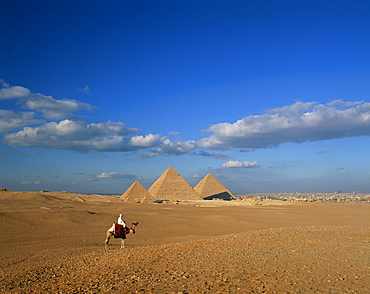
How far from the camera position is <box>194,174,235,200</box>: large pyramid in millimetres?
65312

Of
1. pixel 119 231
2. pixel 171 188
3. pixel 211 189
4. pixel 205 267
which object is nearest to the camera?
pixel 205 267

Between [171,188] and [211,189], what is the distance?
12.8 m

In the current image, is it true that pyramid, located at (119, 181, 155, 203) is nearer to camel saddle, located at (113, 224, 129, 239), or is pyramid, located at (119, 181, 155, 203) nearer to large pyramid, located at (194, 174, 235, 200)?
large pyramid, located at (194, 174, 235, 200)

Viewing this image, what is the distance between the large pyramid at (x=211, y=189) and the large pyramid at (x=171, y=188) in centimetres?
767

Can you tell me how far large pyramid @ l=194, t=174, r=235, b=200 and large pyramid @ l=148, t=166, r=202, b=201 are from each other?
25.2 ft

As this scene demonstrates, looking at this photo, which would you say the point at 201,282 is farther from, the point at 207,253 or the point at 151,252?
the point at 151,252

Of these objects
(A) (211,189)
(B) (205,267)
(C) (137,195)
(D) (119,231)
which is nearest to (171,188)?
(C) (137,195)

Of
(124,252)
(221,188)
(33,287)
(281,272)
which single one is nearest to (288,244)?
(281,272)

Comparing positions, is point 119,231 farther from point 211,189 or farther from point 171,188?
point 211,189

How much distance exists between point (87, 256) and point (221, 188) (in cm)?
6030

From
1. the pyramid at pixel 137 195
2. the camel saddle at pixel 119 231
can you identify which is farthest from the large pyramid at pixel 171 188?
the camel saddle at pixel 119 231

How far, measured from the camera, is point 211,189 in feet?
218

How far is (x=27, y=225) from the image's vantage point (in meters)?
16.4

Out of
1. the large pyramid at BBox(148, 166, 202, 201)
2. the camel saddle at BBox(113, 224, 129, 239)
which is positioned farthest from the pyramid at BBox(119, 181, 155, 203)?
the camel saddle at BBox(113, 224, 129, 239)
